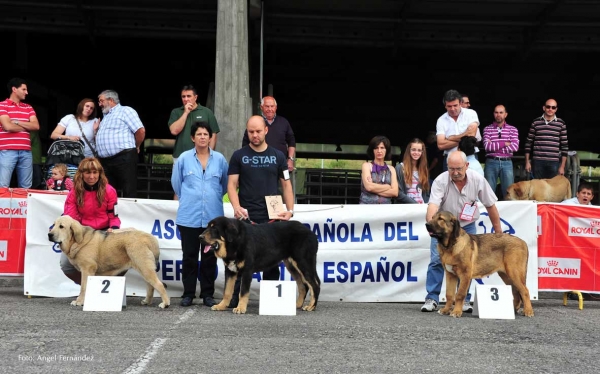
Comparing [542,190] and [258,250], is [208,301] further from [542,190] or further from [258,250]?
[542,190]

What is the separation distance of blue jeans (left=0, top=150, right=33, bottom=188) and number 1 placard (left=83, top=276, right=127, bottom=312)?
152 inches

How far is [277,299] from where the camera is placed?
8.34m

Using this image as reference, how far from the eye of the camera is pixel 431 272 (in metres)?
9.39

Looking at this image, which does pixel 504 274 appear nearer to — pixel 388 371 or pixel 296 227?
pixel 296 227

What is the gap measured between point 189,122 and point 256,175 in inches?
105

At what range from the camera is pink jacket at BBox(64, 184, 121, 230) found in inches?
364

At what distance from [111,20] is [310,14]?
4604 millimetres

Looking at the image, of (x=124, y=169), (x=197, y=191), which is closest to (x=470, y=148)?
(x=197, y=191)

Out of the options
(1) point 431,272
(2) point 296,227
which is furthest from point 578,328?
(2) point 296,227

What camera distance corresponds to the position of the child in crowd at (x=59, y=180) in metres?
11.4

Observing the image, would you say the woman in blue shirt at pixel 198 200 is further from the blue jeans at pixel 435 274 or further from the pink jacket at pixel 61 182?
the pink jacket at pixel 61 182

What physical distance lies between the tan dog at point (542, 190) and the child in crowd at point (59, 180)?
665cm

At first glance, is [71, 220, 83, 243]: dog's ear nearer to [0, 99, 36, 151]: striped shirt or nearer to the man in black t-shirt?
the man in black t-shirt

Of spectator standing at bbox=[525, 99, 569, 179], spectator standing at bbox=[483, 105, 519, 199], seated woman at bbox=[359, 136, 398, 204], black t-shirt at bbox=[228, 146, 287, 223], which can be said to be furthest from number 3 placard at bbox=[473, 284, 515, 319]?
spectator standing at bbox=[525, 99, 569, 179]
